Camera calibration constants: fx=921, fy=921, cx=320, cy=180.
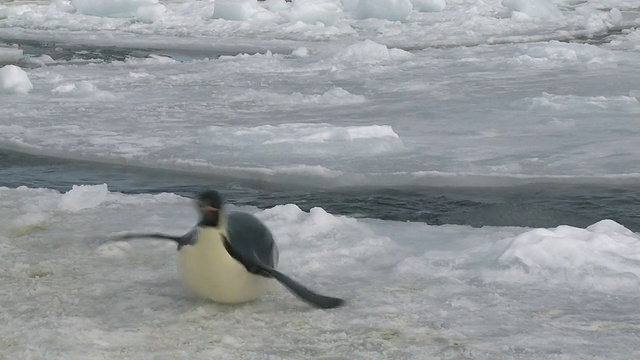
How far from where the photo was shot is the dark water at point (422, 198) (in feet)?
16.7

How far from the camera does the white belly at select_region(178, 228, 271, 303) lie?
3008mm

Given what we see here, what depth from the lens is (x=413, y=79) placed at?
1030cm

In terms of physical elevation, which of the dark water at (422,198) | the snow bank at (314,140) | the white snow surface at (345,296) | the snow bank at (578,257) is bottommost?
the white snow surface at (345,296)

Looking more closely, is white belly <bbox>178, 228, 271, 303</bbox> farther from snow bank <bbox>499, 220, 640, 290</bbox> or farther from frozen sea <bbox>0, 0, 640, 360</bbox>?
snow bank <bbox>499, 220, 640, 290</bbox>

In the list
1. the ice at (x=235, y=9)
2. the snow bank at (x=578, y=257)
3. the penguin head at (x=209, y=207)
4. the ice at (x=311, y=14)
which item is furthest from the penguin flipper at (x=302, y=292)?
the ice at (x=235, y=9)

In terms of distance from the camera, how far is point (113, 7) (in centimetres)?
2031

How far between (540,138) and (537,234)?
3257 mm

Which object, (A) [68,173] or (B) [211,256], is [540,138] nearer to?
(A) [68,173]

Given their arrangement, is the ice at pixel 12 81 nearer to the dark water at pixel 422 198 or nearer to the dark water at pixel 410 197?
the dark water at pixel 410 197

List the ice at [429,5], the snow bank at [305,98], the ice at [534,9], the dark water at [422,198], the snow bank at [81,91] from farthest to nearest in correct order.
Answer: the ice at [429,5], the ice at [534,9], the snow bank at [81,91], the snow bank at [305,98], the dark water at [422,198]

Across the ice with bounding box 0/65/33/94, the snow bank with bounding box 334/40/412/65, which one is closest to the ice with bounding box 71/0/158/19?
the snow bank with bounding box 334/40/412/65

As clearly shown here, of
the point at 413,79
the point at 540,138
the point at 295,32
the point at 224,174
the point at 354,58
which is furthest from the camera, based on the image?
the point at 295,32

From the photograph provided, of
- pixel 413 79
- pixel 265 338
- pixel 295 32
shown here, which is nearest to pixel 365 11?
pixel 295 32

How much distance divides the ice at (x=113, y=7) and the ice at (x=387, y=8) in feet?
15.4
